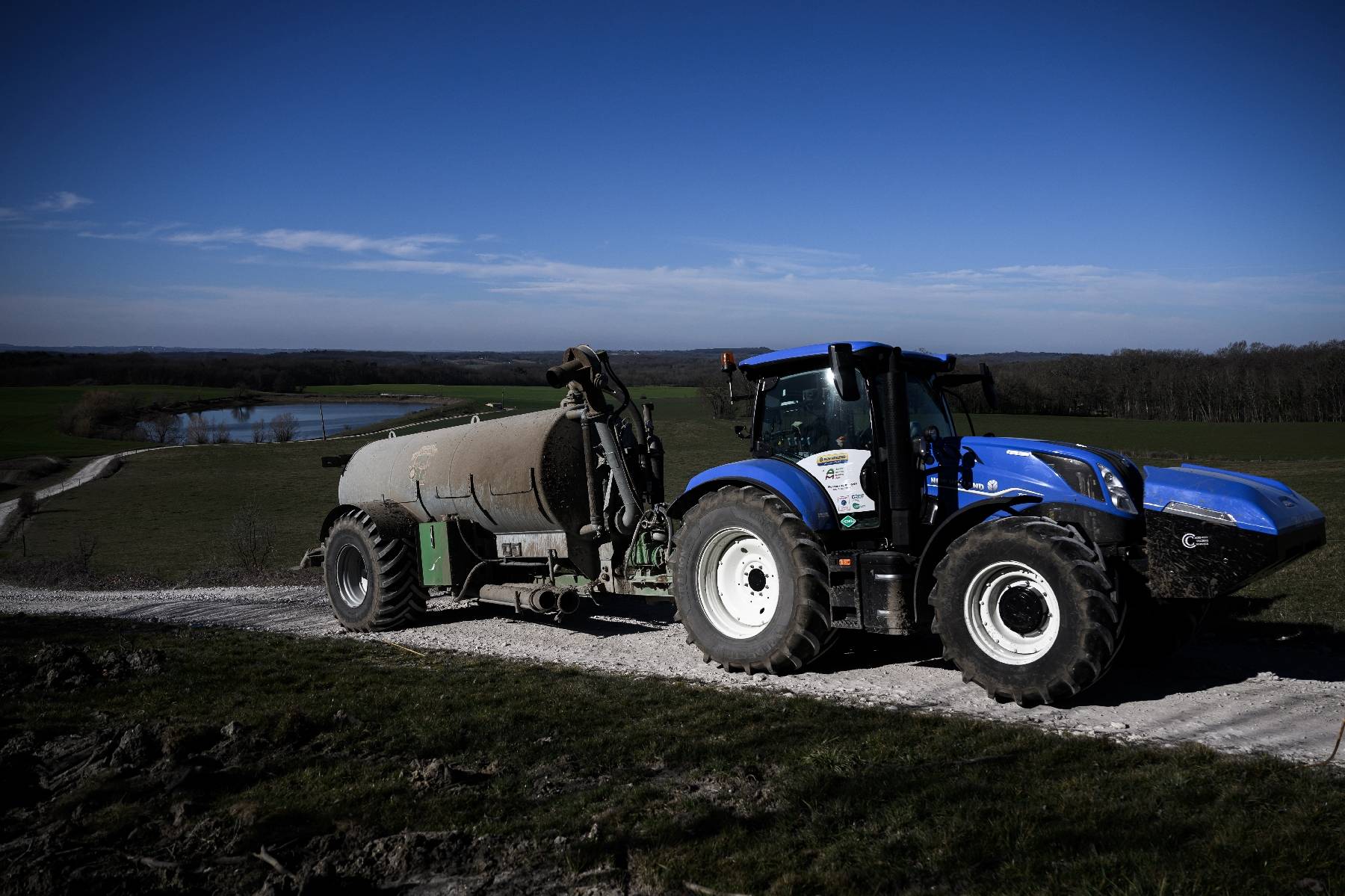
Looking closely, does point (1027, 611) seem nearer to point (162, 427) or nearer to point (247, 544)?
point (247, 544)

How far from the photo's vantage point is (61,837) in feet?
15.4

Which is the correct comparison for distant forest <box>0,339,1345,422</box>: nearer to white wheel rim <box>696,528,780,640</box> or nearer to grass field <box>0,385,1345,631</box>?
grass field <box>0,385,1345,631</box>

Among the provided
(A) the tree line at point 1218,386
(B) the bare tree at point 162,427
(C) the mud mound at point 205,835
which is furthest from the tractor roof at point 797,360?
(B) the bare tree at point 162,427

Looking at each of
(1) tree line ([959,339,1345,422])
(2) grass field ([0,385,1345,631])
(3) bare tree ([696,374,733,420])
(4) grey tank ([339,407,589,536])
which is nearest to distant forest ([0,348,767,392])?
(3) bare tree ([696,374,733,420])

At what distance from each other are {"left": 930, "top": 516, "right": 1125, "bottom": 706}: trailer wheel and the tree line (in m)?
53.3

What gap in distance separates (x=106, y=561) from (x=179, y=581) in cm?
1053

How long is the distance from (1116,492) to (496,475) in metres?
6.56

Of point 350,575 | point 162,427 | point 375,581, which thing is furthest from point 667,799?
point 162,427

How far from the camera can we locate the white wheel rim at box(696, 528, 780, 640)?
28.0ft

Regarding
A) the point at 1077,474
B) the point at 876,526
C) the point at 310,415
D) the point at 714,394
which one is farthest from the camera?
the point at 310,415

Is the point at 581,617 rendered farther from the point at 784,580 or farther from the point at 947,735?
the point at 947,735

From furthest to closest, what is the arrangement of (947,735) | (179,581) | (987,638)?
(179,581) < (987,638) < (947,735)

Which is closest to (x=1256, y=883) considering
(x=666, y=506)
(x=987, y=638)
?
(x=987, y=638)

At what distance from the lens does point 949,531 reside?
24.7 ft
